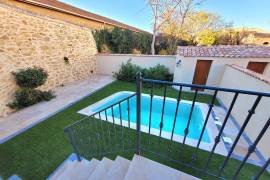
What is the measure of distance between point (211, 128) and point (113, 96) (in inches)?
170

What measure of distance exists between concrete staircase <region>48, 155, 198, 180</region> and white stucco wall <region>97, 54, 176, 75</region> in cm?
752

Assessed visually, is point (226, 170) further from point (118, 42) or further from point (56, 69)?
point (118, 42)

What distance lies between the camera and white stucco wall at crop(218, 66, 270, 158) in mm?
3023

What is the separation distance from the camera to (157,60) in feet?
28.6

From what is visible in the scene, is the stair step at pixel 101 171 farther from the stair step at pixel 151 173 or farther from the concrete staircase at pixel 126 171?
A: the stair step at pixel 151 173

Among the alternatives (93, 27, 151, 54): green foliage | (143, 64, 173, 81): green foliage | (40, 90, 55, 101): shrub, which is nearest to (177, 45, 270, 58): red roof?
(143, 64, 173, 81): green foliage

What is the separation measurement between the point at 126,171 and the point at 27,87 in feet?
18.9

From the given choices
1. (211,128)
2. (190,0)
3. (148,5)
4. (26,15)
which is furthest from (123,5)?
(211,128)

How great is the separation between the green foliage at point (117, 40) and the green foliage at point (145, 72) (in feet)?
11.0

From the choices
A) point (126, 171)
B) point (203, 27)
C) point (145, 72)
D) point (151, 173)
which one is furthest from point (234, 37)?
point (126, 171)

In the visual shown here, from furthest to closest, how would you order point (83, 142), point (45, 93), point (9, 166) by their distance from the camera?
1. point (45, 93)
2. point (83, 142)
3. point (9, 166)

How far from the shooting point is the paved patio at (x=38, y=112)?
12.8 feet

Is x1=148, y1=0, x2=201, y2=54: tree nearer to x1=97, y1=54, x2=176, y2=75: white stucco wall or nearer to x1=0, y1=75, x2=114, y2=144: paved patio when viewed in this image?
x1=97, y1=54, x2=176, y2=75: white stucco wall

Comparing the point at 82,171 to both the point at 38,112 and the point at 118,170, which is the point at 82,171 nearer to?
the point at 118,170
